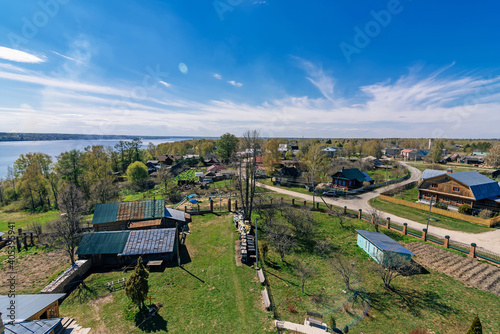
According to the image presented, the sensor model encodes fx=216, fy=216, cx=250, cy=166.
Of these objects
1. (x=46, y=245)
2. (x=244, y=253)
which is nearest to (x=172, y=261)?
(x=244, y=253)

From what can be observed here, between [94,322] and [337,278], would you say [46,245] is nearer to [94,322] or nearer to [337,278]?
[94,322]

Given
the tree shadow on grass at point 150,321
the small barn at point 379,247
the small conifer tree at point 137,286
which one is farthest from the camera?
the small barn at point 379,247

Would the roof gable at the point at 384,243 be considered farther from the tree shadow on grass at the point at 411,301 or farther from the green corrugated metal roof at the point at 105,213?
the green corrugated metal roof at the point at 105,213

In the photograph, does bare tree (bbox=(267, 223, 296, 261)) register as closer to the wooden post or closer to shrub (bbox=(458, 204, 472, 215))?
the wooden post

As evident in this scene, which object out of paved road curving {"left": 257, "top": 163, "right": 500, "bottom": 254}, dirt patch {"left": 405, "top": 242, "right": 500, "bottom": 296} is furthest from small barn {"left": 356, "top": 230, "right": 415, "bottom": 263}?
paved road curving {"left": 257, "top": 163, "right": 500, "bottom": 254}

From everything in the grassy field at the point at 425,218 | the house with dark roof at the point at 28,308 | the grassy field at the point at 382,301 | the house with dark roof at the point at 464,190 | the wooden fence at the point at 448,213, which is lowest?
the grassy field at the point at 382,301

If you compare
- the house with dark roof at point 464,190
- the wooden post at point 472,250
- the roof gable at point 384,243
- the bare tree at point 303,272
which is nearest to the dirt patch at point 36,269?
Result: the bare tree at point 303,272
